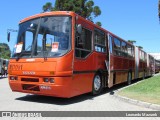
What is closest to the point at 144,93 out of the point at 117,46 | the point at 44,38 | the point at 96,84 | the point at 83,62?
the point at 96,84

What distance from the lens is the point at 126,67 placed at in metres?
18.1

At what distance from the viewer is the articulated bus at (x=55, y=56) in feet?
32.0

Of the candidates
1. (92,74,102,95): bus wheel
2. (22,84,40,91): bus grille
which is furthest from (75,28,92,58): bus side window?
(22,84,40,91): bus grille

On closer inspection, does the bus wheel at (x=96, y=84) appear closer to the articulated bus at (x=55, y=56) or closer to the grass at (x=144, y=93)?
the articulated bus at (x=55, y=56)

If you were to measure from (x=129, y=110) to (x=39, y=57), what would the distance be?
3460 millimetres

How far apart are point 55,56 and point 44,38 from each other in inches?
40.5

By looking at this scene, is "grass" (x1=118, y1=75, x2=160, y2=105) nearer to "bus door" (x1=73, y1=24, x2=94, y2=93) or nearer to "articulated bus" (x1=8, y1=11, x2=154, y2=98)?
"articulated bus" (x1=8, y1=11, x2=154, y2=98)

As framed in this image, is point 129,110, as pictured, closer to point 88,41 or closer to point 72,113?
point 72,113

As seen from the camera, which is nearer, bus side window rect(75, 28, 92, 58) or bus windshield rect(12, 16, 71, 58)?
bus windshield rect(12, 16, 71, 58)

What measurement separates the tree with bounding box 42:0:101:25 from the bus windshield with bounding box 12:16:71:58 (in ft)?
95.4

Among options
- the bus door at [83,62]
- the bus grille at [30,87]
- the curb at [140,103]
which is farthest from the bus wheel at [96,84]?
the bus grille at [30,87]

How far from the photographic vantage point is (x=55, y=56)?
9.77m

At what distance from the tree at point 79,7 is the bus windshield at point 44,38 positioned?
2907 centimetres

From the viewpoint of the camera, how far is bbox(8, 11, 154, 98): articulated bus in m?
9.76
